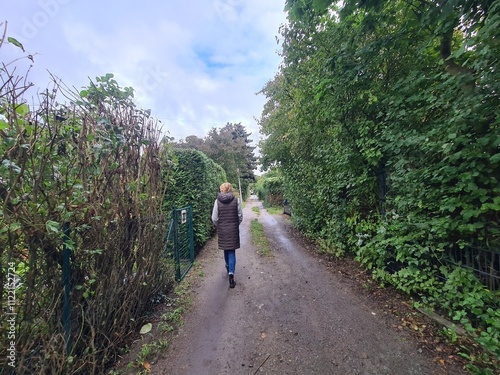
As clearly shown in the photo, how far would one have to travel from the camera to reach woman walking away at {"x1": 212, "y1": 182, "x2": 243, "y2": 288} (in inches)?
157

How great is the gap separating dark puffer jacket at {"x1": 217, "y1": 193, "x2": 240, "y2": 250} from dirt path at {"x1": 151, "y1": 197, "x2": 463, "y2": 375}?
31.2 inches

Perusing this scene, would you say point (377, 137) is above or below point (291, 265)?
above

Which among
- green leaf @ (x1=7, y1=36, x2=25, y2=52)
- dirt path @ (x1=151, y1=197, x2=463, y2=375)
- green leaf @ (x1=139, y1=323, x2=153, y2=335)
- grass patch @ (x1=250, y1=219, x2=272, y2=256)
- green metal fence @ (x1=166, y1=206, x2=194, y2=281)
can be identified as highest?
green leaf @ (x1=7, y1=36, x2=25, y2=52)

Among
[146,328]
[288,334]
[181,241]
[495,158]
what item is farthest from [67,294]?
[495,158]

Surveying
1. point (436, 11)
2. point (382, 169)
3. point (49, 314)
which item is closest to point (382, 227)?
point (382, 169)

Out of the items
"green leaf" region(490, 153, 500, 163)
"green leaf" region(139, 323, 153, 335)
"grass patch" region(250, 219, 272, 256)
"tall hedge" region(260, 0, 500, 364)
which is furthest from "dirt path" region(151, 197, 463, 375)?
"green leaf" region(490, 153, 500, 163)

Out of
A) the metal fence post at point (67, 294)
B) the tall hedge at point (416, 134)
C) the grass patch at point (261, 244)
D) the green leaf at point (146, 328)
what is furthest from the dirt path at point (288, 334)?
the grass patch at point (261, 244)

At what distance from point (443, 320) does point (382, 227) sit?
128 cm

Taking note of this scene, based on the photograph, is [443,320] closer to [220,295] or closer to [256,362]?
[256,362]

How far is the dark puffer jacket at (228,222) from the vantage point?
13.1ft

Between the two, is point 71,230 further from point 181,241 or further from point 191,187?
point 191,187

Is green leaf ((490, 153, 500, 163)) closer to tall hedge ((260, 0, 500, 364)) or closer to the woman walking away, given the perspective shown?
tall hedge ((260, 0, 500, 364))

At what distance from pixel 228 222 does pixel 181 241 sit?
1218mm

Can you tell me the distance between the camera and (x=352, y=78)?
11.4ft
